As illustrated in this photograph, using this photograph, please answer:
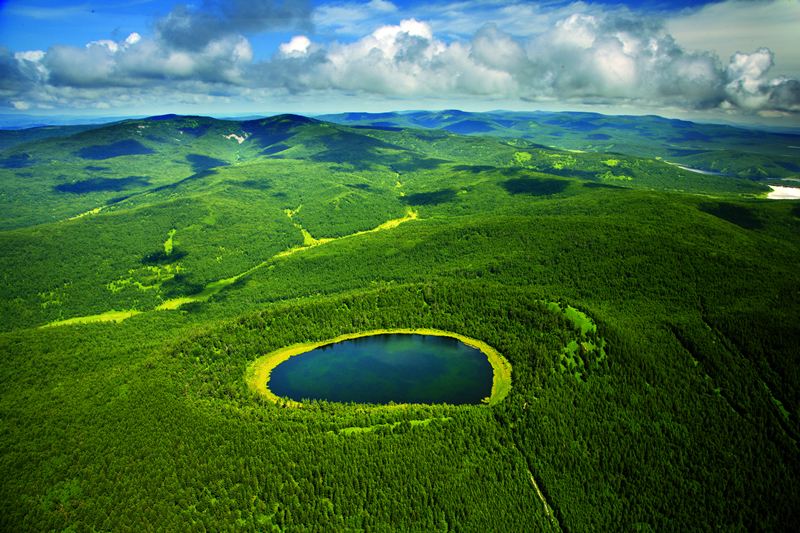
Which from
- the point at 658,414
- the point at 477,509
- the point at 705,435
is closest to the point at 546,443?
the point at 477,509

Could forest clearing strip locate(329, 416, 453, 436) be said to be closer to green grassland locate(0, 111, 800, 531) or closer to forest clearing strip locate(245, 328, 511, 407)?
green grassland locate(0, 111, 800, 531)

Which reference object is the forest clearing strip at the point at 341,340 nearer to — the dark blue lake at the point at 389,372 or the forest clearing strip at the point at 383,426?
the dark blue lake at the point at 389,372

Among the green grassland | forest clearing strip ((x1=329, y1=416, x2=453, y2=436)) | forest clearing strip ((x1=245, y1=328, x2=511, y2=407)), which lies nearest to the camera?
the green grassland

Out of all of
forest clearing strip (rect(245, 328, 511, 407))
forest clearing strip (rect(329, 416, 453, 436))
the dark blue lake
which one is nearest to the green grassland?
forest clearing strip (rect(329, 416, 453, 436))

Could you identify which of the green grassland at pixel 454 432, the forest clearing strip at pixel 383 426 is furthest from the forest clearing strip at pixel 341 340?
the forest clearing strip at pixel 383 426

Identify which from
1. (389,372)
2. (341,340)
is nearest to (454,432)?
(389,372)

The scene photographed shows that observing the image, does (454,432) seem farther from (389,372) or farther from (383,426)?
(389,372)

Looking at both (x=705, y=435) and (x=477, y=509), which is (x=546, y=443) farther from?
(x=705, y=435)
